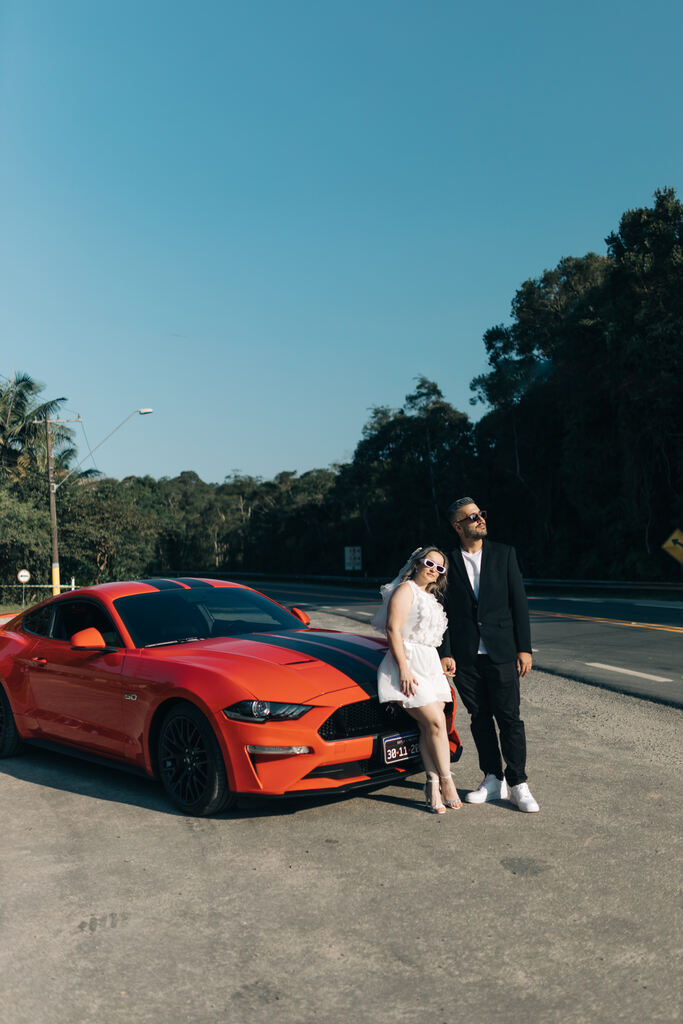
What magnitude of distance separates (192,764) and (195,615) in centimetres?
145

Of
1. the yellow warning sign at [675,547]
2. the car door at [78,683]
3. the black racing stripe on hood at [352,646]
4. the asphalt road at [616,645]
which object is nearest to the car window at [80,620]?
the car door at [78,683]

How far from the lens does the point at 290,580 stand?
235 feet

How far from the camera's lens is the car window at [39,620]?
736 centimetres

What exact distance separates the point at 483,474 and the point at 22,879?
188 ft

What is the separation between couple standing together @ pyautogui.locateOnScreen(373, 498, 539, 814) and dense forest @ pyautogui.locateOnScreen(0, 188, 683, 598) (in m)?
34.5

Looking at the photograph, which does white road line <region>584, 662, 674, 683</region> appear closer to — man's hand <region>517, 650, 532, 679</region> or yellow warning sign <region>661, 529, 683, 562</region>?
man's hand <region>517, 650, 532, 679</region>

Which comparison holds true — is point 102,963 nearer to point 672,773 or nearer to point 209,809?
point 209,809

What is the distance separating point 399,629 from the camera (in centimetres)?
539

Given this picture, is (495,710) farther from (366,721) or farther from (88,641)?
(88,641)

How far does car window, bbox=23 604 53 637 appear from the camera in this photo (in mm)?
7359

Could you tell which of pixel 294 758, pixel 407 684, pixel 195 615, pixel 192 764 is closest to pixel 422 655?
pixel 407 684

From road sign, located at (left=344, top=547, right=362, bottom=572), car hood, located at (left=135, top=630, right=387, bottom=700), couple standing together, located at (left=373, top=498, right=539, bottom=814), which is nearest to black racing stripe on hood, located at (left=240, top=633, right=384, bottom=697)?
car hood, located at (left=135, top=630, right=387, bottom=700)

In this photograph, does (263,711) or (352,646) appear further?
(352,646)

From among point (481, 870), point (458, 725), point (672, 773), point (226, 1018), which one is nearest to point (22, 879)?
point (226, 1018)
